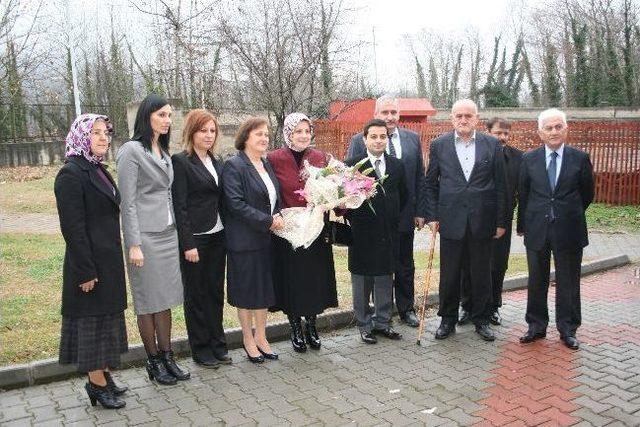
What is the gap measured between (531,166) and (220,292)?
3063 mm

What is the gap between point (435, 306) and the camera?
6.65 meters

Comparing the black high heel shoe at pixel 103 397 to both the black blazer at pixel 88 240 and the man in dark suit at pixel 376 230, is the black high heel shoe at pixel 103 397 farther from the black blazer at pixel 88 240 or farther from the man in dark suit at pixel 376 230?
the man in dark suit at pixel 376 230

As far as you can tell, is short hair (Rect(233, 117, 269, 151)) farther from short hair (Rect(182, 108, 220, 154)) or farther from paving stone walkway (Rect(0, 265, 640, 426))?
paving stone walkway (Rect(0, 265, 640, 426))

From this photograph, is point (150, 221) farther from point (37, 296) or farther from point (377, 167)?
point (37, 296)

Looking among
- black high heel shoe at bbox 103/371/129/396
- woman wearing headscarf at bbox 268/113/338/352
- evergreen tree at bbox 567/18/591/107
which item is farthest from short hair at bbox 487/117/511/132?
evergreen tree at bbox 567/18/591/107

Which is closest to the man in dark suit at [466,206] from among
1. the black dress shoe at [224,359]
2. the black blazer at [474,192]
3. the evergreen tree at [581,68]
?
the black blazer at [474,192]

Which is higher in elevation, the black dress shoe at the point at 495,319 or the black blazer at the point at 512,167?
the black blazer at the point at 512,167

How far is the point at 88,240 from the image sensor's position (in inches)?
154

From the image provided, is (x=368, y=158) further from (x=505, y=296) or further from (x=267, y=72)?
(x=267, y=72)

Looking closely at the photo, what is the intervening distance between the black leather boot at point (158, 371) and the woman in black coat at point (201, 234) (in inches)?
14.5

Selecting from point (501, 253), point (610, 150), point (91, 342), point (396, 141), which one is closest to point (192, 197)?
point (91, 342)

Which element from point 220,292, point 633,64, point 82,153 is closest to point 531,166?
point 220,292

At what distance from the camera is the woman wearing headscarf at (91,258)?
384cm

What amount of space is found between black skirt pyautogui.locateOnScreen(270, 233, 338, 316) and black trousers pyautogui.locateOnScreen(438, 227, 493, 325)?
120 cm
